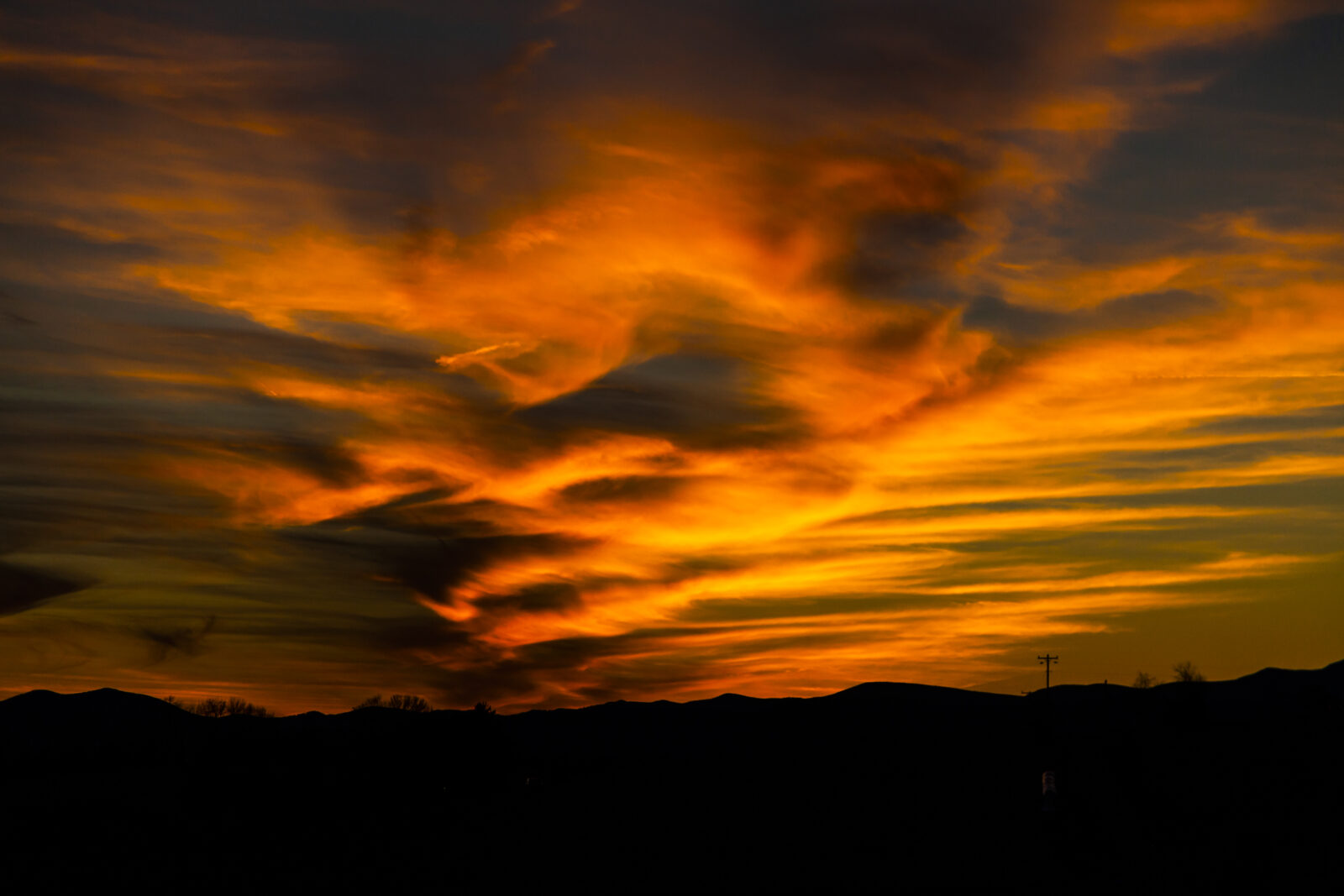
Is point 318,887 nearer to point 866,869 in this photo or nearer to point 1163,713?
point 866,869

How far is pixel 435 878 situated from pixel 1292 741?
79435mm

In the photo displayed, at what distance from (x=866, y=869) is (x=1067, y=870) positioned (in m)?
7.29

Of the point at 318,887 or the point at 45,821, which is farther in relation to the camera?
the point at 45,821

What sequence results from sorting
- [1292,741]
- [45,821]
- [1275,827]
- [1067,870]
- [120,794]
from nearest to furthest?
[1067,870], [1275,827], [45,821], [1292,741], [120,794]

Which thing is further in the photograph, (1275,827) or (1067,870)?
(1275,827)

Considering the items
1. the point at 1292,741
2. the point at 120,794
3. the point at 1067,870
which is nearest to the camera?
the point at 1067,870

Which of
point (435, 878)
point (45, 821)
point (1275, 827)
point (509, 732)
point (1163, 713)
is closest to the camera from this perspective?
point (435, 878)

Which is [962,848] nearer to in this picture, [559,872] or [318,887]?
[559,872]

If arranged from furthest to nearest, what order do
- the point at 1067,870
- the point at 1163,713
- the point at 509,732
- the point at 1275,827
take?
the point at 509,732 < the point at 1163,713 < the point at 1275,827 < the point at 1067,870

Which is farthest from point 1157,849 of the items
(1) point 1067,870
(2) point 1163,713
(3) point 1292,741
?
(2) point 1163,713

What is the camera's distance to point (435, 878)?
148 feet

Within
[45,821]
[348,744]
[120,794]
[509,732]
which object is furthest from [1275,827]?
[348,744]

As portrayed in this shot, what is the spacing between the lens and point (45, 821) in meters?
81.8

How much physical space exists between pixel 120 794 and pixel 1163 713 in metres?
116
